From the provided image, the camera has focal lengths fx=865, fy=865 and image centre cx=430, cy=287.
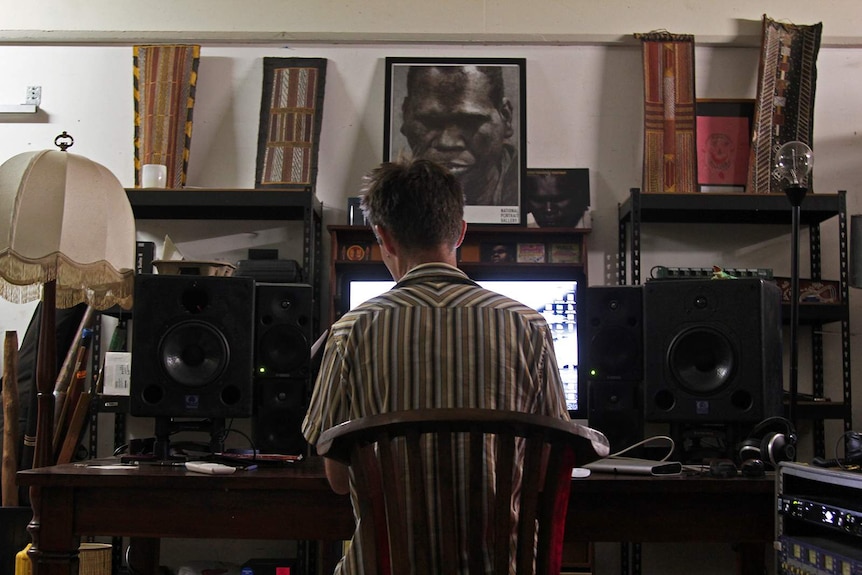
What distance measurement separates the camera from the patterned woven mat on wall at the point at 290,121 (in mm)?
3158

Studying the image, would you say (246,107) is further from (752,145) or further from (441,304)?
(441,304)

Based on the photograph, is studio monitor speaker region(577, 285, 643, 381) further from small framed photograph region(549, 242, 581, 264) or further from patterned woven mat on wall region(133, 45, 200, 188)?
patterned woven mat on wall region(133, 45, 200, 188)

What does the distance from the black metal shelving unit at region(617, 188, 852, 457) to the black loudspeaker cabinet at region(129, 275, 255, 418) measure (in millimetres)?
1397

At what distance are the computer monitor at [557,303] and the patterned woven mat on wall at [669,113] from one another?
0.54m

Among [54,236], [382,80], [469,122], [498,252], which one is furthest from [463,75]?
[54,236]

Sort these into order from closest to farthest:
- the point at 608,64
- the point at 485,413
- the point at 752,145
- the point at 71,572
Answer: the point at 485,413 < the point at 71,572 < the point at 752,145 < the point at 608,64

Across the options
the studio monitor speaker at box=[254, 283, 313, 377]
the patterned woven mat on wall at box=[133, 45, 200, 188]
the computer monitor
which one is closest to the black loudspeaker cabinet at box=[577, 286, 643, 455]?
the computer monitor

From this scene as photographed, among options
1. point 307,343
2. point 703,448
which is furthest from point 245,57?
point 703,448

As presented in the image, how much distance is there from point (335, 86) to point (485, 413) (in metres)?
2.45

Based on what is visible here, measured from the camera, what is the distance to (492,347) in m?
1.30

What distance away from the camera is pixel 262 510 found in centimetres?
190

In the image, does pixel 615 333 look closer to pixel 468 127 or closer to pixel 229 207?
pixel 468 127

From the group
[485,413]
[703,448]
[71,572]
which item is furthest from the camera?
[703,448]

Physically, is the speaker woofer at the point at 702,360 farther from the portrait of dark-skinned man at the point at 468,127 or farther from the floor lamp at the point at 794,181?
the portrait of dark-skinned man at the point at 468,127
